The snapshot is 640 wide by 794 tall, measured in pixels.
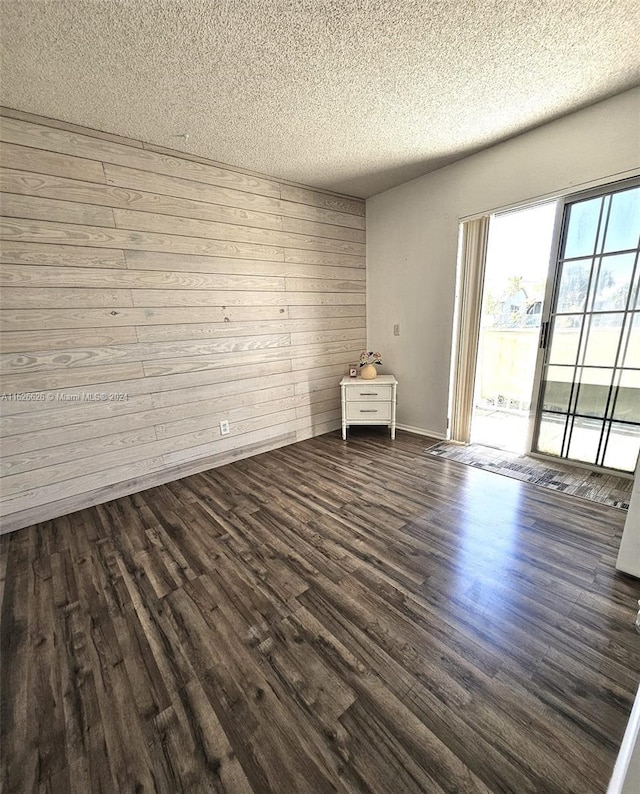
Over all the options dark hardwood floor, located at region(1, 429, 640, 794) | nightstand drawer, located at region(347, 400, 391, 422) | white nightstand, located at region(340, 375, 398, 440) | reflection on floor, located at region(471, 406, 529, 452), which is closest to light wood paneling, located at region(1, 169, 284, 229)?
white nightstand, located at region(340, 375, 398, 440)

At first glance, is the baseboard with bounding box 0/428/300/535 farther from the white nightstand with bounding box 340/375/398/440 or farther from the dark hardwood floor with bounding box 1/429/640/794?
the white nightstand with bounding box 340/375/398/440

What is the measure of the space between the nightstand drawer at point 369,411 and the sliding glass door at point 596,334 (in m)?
1.36

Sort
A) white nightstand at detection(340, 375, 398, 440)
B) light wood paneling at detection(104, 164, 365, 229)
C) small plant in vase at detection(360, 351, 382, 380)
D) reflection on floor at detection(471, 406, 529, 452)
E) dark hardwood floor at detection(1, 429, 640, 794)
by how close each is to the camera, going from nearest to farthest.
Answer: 1. dark hardwood floor at detection(1, 429, 640, 794)
2. light wood paneling at detection(104, 164, 365, 229)
3. reflection on floor at detection(471, 406, 529, 452)
4. white nightstand at detection(340, 375, 398, 440)
5. small plant in vase at detection(360, 351, 382, 380)

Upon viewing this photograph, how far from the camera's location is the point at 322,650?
1211 mm

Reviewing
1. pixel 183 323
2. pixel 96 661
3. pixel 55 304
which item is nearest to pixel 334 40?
pixel 183 323

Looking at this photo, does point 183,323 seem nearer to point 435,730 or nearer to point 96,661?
point 96,661

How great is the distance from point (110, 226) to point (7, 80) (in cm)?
73

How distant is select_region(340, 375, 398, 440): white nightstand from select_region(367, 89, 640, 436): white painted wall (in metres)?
0.38

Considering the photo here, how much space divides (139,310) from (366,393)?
2.17 metres

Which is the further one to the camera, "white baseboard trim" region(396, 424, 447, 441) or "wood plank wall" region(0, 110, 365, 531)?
"white baseboard trim" region(396, 424, 447, 441)

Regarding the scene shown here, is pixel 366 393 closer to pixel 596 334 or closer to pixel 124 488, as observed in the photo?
pixel 596 334

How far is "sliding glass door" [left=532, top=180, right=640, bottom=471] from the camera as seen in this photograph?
7.00ft

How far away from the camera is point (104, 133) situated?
205 cm

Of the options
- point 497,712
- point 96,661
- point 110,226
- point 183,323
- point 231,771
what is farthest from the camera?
point 183,323
